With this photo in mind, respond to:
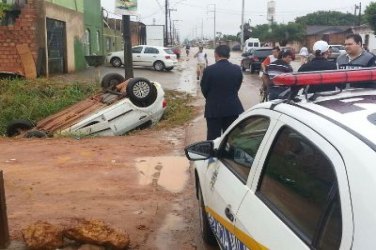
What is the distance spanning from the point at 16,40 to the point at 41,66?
1.27 meters

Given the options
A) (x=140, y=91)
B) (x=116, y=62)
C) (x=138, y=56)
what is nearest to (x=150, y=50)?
(x=138, y=56)

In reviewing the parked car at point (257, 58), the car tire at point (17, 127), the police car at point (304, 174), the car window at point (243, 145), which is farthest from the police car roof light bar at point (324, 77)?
the parked car at point (257, 58)

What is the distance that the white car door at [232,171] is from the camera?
293cm

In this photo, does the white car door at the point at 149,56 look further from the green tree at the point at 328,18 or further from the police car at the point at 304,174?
the green tree at the point at 328,18

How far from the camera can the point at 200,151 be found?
3.84m

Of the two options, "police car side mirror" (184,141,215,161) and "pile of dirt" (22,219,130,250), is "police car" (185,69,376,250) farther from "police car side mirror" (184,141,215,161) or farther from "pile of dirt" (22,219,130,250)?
"pile of dirt" (22,219,130,250)

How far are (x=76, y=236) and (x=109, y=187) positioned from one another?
2048 mm

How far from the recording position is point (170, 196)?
18.9 ft

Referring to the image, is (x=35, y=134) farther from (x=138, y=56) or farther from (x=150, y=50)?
(x=138, y=56)

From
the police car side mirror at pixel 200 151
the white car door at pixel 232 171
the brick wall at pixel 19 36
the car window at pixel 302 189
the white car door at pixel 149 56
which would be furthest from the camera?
the white car door at pixel 149 56

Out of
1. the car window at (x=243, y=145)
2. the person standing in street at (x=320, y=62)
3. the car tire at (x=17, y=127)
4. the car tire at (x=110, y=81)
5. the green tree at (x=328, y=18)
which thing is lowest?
the car tire at (x=17, y=127)

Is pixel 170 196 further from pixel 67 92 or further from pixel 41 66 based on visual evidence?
pixel 41 66

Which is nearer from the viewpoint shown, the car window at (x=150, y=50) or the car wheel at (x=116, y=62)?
the car window at (x=150, y=50)

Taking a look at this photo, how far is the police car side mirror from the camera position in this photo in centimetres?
376
